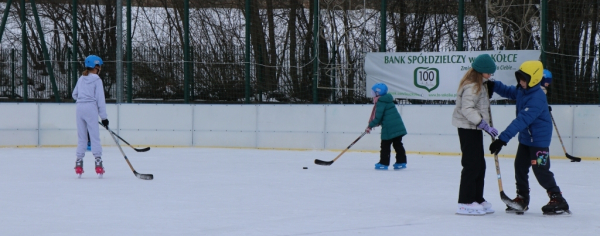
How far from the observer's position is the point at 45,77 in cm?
1210

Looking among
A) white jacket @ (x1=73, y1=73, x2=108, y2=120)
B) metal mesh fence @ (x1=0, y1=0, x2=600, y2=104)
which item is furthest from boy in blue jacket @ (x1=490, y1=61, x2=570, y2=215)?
metal mesh fence @ (x1=0, y1=0, x2=600, y2=104)

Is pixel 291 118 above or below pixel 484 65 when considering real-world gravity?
below

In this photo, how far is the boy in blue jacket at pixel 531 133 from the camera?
15.5ft

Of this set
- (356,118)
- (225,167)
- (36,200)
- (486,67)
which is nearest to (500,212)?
(486,67)

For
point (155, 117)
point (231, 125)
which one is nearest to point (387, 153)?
point (231, 125)

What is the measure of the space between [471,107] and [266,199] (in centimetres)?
162

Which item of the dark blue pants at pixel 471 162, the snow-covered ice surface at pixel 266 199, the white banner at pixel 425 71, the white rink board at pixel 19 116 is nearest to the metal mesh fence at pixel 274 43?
the white banner at pixel 425 71

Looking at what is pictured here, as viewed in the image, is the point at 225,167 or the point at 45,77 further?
the point at 45,77

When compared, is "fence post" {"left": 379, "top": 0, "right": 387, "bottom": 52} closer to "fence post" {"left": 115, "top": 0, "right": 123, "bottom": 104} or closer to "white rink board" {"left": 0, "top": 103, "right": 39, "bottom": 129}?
"fence post" {"left": 115, "top": 0, "right": 123, "bottom": 104}

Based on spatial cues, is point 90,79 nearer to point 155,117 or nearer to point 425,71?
point 155,117

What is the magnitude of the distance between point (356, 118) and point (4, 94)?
560cm

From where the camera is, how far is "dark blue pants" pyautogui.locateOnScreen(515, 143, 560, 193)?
4848 millimetres

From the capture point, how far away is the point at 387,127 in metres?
8.01

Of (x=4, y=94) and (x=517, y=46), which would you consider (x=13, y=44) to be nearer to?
(x=4, y=94)
